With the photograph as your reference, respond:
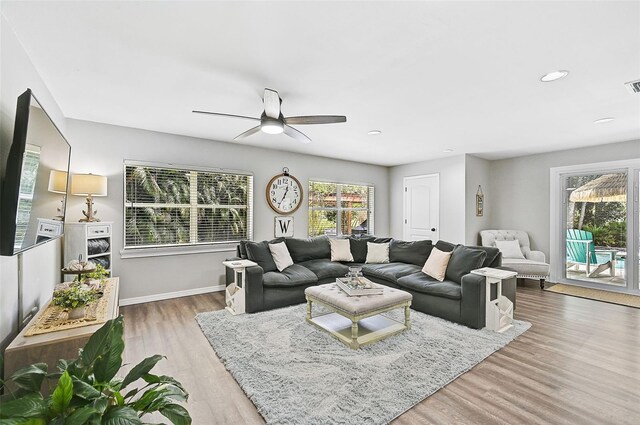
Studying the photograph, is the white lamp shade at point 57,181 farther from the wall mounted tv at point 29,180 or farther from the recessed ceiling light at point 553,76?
the recessed ceiling light at point 553,76

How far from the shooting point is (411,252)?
4.61m

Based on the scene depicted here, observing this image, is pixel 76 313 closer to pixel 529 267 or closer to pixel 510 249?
pixel 529 267

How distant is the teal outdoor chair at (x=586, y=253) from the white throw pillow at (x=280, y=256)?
515cm

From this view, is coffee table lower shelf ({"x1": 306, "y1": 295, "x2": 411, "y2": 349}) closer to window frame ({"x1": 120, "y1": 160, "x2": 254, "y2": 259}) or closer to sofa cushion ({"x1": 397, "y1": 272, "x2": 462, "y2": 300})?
sofa cushion ({"x1": 397, "y1": 272, "x2": 462, "y2": 300})

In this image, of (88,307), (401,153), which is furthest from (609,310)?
(88,307)

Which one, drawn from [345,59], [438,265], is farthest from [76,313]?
[438,265]

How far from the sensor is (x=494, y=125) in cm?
388

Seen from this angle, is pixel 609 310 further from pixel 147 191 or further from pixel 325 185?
pixel 147 191

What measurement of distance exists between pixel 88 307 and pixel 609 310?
19.3 ft

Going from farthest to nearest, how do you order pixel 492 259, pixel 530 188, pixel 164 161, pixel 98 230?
pixel 530 188 < pixel 164 161 < pixel 492 259 < pixel 98 230

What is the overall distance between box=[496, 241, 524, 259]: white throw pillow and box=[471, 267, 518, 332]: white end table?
2557mm

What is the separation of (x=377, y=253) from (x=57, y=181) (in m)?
4.08

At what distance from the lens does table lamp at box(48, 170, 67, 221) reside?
200cm

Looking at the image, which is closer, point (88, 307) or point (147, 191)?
point (88, 307)
